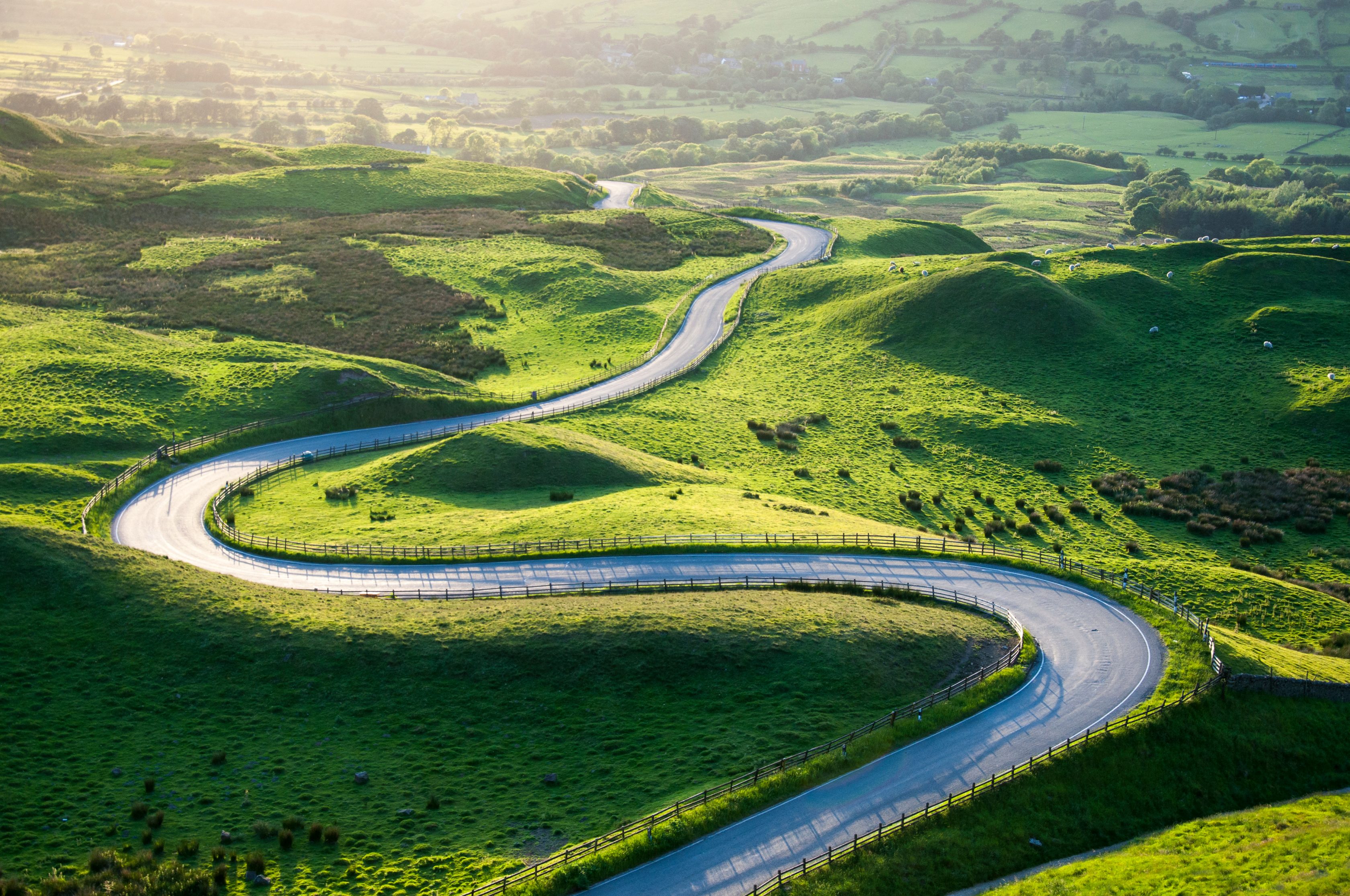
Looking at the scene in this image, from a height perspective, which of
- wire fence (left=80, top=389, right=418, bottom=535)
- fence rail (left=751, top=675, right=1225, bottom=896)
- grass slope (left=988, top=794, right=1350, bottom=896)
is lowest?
grass slope (left=988, top=794, right=1350, bottom=896)

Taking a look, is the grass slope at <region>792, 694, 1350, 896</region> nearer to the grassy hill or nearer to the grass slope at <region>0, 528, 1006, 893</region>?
the grass slope at <region>0, 528, 1006, 893</region>

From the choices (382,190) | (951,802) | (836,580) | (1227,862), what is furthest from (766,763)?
(382,190)

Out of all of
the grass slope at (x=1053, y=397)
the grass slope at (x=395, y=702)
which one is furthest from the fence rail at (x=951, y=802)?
the grass slope at (x=1053, y=397)

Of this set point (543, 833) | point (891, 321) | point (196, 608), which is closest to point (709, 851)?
point (543, 833)

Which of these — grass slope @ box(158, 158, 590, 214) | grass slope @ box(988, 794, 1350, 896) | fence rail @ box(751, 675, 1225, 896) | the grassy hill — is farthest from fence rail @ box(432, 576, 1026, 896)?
grass slope @ box(158, 158, 590, 214)

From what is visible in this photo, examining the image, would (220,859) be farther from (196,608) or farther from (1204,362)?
(1204,362)

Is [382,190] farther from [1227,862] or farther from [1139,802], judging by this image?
[1227,862]
